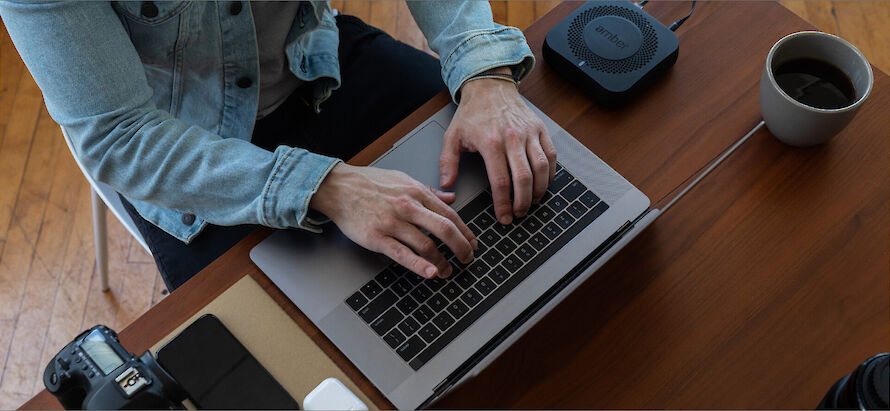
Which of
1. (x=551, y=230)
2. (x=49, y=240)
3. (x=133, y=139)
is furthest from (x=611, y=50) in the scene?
(x=49, y=240)

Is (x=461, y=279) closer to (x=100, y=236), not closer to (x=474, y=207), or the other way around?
(x=474, y=207)

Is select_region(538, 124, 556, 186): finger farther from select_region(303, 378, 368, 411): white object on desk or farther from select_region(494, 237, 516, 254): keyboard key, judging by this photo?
select_region(303, 378, 368, 411): white object on desk

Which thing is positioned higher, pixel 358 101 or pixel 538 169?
pixel 538 169

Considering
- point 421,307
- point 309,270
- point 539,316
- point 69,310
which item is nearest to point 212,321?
point 309,270


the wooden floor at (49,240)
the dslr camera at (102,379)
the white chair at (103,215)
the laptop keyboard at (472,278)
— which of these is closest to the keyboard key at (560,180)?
the laptop keyboard at (472,278)

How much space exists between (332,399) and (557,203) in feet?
1.09

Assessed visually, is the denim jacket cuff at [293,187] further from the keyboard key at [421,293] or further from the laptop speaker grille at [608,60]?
the laptop speaker grille at [608,60]

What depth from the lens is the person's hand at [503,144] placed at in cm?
81

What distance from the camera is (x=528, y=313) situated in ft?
2.49

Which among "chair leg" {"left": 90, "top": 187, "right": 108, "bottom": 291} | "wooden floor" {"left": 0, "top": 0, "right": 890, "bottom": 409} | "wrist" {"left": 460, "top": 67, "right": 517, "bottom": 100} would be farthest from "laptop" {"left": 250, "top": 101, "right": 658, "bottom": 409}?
"wooden floor" {"left": 0, "top": 0, "right": 890, "bottom": 409}

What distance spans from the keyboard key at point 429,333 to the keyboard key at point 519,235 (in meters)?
0.14

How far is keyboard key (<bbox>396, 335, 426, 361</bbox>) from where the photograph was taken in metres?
0.73

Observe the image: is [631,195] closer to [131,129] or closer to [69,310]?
[131,129]

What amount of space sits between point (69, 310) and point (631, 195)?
132 centimetres
